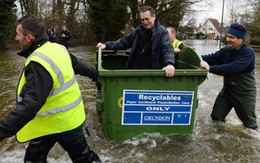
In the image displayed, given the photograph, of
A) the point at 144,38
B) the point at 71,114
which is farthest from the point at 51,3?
the point at 71,114

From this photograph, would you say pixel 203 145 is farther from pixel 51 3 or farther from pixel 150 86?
pixel 51 3

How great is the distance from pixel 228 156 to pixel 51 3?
25.9m

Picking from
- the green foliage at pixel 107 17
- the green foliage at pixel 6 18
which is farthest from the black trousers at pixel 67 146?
the green foliage at pixel 107 17

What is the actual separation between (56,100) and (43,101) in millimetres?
179

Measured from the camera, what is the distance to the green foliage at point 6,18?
1939cm

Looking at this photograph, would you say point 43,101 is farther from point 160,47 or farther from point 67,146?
point 160,47

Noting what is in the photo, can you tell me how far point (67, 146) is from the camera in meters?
2.80

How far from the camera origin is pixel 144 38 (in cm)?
443

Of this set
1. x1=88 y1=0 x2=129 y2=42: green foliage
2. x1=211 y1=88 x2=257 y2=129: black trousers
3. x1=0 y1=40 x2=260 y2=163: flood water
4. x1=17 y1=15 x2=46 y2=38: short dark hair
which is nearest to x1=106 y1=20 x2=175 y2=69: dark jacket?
x1=0 y1=40 x2=260 y2=163: flood water

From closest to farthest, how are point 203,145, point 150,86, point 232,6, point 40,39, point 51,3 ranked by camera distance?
point 40,39 < point 150,86 < point 203,145 < point 51,3 < point 232,6

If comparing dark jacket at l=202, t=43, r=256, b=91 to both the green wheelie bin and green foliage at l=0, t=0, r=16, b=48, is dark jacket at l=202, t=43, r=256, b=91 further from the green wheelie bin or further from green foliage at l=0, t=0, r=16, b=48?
green foliage at l=0, t=0, r=16, b=48

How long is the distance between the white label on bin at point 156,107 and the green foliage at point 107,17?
2442 cm

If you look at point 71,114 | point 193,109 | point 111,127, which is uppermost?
point 71,114

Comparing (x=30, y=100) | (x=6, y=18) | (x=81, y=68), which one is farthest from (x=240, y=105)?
(x=6, y=18)
